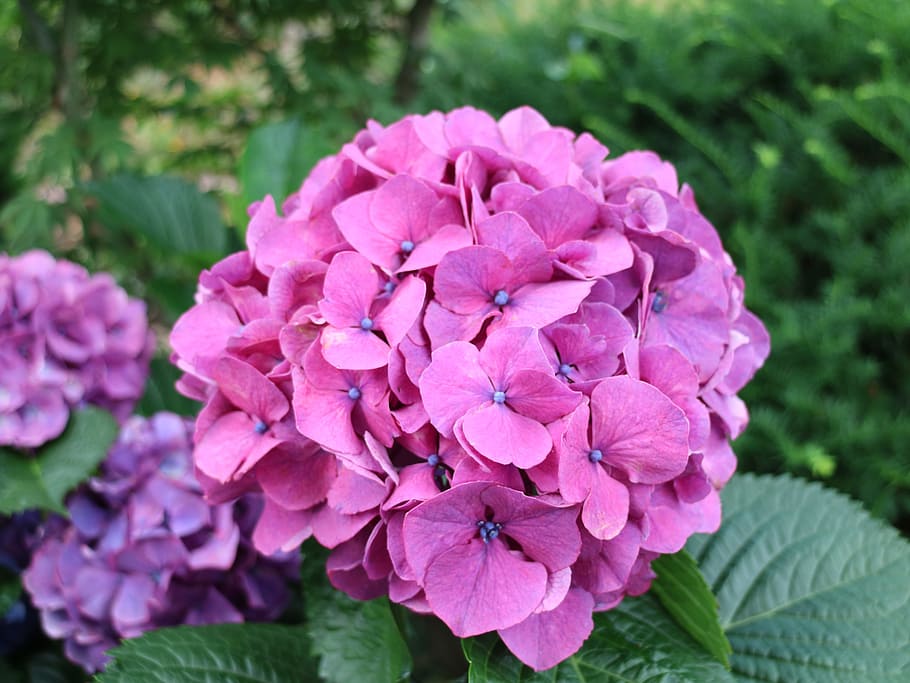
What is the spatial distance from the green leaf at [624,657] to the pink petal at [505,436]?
182 millimetres

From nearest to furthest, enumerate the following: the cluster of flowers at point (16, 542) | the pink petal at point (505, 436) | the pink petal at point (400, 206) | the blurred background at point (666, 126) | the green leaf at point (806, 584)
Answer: the pink petal at point (505, 436) < the pink petal at point (400, 206) < the green leaf at point (806, 584) < the cluster of flowers at point (16, 542) < the blurred background at point (666, 126)

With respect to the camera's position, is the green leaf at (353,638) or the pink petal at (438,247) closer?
the pink petal at (438,247)

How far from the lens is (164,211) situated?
1280 millimetres

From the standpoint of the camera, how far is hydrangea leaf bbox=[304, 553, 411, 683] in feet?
2.32

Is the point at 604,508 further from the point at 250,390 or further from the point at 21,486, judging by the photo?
the point at 21,486

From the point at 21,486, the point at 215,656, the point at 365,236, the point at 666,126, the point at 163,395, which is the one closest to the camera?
the point at 365,236

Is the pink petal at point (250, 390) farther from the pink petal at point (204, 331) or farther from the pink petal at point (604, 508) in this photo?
the pink petal at point (604, 508)

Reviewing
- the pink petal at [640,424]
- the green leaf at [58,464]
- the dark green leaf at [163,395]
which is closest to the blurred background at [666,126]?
the dark green leaf at [163,395]

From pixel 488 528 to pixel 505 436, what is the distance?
7 cm

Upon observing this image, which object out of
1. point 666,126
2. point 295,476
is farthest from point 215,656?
point 666,126

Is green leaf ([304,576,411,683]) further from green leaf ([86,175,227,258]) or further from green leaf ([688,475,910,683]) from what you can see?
green leaf ([86,175,227,258])

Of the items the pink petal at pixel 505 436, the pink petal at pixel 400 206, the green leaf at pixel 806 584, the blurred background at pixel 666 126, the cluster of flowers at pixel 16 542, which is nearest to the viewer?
the pink petal at pixel 505 436

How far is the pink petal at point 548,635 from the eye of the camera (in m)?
0.60

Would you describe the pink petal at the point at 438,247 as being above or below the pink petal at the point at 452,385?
above
